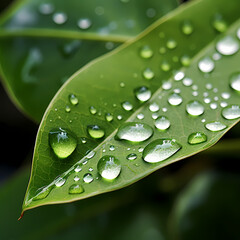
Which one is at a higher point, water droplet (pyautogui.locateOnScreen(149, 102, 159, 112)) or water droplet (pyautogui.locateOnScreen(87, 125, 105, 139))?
water droplet (pyautogui.locateOnScreen(87, 125, 105, 139))

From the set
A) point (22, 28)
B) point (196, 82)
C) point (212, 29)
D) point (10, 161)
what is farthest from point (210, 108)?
point (10, 161)

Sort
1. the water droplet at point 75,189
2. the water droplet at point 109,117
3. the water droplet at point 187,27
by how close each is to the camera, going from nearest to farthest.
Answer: the water droplet at point 75,189 → the water droplet at point 109,117 → the water droplet at point 187,27

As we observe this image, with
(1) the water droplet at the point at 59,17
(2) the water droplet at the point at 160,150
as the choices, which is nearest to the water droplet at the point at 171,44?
(2) the water droplet at the point at 160,150

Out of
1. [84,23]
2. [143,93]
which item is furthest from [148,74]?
[84,23]

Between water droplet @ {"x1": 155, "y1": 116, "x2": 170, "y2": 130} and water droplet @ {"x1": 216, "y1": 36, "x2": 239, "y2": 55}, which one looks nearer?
water droplet @ {"x1": 155, "y1": 116, "x2": 170, "y2": 130}

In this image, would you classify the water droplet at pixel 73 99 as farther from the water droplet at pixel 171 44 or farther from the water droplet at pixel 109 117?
the water droplet at pixel 171 44

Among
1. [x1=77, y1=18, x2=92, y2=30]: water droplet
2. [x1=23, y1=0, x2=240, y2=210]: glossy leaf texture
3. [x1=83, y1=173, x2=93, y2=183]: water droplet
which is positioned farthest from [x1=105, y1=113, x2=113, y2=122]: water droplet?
[x1=77, y1=18, x2=92, y2=30]: water droplet

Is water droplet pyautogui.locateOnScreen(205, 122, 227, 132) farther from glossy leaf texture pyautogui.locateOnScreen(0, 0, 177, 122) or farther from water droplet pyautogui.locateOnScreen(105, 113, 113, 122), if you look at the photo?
glossy leaf texture pyautogui.locateOnScreen(0, 0, 177, 122)

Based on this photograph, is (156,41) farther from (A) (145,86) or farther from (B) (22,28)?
(B) (22,28)
